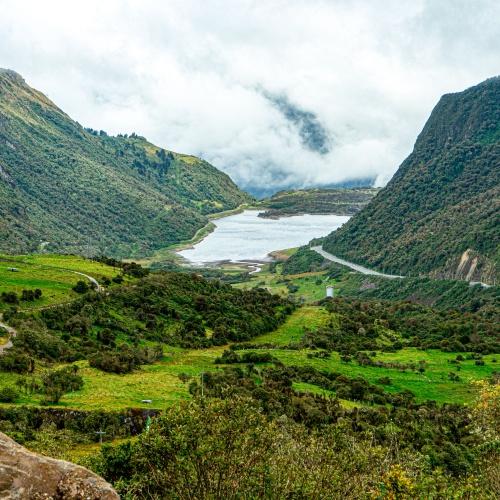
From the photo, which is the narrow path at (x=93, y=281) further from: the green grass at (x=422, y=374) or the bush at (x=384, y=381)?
the bush at (x=384, y=381)

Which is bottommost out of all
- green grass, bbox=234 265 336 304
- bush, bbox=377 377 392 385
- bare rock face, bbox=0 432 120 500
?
green grass, bbox=234 265 336 304

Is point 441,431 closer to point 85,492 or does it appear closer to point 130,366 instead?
point 130,366

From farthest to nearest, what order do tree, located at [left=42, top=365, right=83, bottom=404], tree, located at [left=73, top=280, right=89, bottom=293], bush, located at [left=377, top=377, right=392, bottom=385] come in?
tree, located at [left=73, top=280, right=89, bottom=293], bush, located at [left=377, top=377, right=392, bottom=385], tree, located at [left=42, top=365, right=83, bottom=404]

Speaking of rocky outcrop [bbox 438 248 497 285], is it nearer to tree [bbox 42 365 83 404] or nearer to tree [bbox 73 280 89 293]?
tree [bbox 73 280 89 293]

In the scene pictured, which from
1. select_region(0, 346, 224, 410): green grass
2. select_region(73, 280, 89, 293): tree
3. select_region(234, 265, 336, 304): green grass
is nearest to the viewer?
select_region(0, 346, 224, 410): green grass

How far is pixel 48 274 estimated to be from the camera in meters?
87.2

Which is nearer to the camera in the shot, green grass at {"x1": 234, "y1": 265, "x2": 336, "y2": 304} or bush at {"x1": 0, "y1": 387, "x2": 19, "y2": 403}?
bush at {"x1": 0, "y1": 387, "x2": 19, "y2": 403}

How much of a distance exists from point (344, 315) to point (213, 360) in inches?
1809

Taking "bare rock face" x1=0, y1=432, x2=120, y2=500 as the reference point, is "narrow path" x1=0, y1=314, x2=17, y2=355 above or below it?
below

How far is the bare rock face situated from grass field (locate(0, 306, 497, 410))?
92.9 ft

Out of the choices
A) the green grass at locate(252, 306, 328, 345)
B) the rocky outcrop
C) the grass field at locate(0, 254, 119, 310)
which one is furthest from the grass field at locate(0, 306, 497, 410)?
the rocky outcrop

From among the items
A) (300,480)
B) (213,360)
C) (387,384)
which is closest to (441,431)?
(387,384)

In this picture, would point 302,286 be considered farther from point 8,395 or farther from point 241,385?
point 8,395

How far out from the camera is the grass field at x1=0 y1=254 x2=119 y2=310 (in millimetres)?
75213
